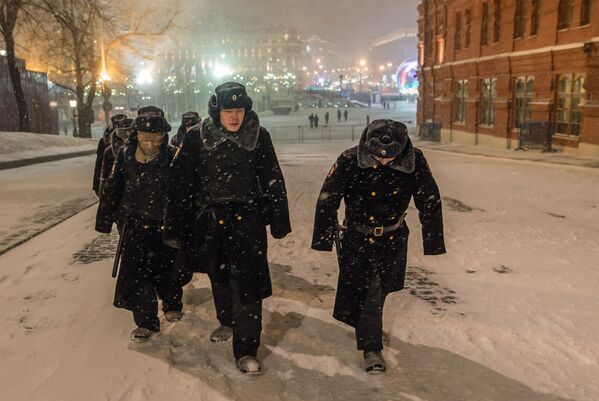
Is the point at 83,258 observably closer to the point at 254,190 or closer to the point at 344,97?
the point at 254,190

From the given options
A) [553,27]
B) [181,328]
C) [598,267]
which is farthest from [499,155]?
[181,328]

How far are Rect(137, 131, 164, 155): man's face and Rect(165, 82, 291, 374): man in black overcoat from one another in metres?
0.49

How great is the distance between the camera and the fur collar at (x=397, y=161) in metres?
3.67

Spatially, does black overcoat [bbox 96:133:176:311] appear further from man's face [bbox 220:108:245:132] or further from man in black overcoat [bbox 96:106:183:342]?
man's face [bbox 220:108:245:132]

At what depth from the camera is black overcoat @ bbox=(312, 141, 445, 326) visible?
12.3 ft

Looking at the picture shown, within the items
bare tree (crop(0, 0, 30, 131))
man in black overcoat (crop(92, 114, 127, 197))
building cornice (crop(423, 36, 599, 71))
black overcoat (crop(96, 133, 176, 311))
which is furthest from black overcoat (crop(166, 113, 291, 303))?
bare tree (crop(0, 0, 30, 131))

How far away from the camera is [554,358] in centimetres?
404

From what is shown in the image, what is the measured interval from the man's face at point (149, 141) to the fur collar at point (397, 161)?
1.69 m

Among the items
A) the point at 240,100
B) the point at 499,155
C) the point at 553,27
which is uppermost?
the point at 553,27

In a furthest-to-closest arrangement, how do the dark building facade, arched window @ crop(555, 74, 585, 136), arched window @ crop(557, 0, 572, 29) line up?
the dark building facade → arched window @ crop(557, 0, 572, 29) → arched window @ crop(555, 74, 585, 136)

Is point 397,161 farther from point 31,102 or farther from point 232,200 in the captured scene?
point 31,102

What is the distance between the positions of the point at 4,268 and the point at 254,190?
4.37 meters

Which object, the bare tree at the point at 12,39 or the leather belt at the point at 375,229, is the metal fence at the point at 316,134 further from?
the leather belt at the point at 375,229

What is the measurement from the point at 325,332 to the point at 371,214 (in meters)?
1.34
